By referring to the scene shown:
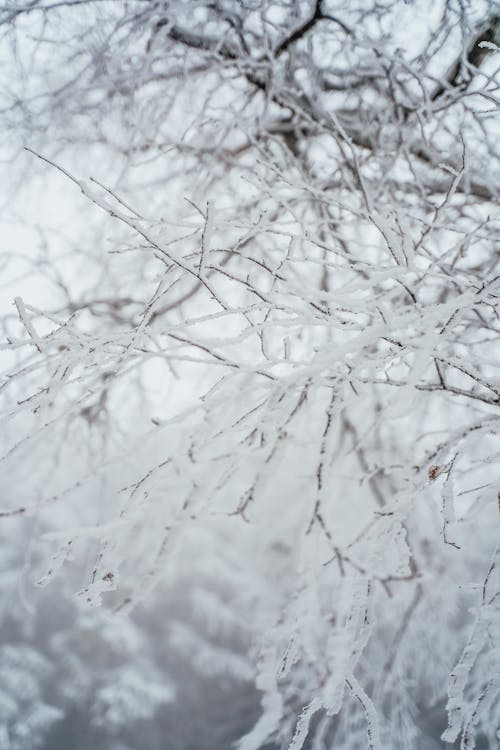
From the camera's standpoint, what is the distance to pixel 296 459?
430 cm

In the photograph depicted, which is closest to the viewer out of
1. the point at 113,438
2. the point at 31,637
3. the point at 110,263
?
the point at 113,438

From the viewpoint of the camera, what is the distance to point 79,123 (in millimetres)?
2646

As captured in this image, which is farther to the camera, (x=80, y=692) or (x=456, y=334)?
(x=80, y=692)

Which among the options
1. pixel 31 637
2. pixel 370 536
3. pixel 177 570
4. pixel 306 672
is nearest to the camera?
pixel 370 536

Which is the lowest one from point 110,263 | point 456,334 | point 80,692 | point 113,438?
point 80,692

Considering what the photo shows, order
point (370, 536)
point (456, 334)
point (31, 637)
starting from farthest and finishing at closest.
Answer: point (31, 637) → point (456, 334) → point (370, 536)

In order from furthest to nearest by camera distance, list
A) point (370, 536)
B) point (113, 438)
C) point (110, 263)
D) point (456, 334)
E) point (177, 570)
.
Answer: point (177, 570)
point (110, 263)
point (113, 438)
point (456, 334)
point (370, 536)

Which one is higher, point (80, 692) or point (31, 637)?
Answer: point (31, 637)

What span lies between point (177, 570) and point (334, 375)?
1051 cm

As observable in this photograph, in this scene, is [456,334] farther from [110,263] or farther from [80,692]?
[80,692]

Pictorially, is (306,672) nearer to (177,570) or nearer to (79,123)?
(79,123)

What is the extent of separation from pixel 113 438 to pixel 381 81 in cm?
273

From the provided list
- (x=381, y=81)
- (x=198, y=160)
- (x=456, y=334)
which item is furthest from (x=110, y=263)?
(x=456, y=334)

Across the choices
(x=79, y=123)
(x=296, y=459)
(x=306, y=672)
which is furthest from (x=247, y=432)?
(x=306, y=672)
